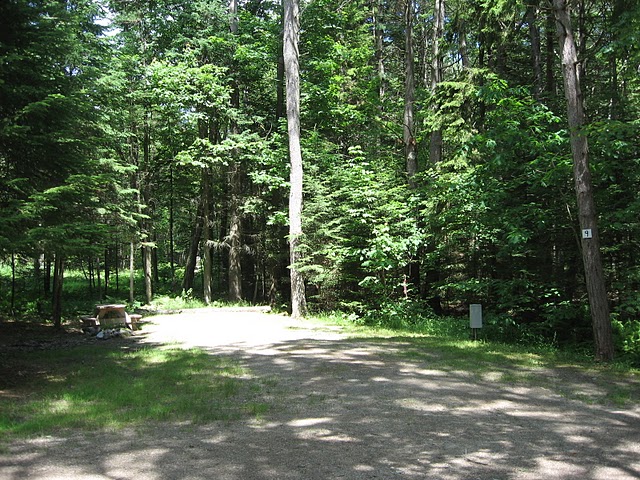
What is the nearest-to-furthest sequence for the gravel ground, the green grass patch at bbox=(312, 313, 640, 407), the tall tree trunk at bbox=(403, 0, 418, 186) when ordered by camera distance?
the gravel ground < the green grass patch at bbox=(312, 313, 640, 407) < the tall tree trunk at bbox=(403, 0, 418, 186)

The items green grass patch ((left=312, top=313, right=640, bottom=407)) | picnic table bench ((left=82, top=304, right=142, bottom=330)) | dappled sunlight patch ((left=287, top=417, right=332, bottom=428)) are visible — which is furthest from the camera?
picnic table bench ((left=82, top=304, right=142, bottom=330))

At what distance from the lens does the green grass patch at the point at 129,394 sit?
18.1 feet

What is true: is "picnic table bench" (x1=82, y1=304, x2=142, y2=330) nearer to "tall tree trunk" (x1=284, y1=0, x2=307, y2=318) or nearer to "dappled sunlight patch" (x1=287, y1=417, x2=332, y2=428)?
"tall tree trunk" (x1=284, y1=0, x2=307, y2=318)

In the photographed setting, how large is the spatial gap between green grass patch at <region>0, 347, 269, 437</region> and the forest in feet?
6.90

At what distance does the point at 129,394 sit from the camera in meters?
6.61

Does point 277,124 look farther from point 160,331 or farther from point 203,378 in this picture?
point 203,378

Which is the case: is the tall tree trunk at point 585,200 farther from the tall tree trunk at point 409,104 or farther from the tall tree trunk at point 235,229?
the tall tree trunk at point 235,229

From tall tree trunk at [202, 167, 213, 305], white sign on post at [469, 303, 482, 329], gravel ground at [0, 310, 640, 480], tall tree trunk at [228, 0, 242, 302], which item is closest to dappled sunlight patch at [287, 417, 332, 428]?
gravel ground at [0, 310, 640, 480]

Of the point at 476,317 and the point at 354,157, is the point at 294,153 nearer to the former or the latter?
the point at 354,157

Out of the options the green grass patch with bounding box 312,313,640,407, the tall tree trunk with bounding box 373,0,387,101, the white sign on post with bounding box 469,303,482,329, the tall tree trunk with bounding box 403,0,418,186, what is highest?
the tall tree trunk with bounding box 373,0,387,101

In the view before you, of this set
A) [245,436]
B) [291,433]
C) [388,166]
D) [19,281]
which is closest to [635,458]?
[291,433]

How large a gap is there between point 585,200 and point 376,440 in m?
7.07

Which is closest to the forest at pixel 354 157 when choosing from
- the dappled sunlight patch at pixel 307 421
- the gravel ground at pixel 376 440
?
the gravel ground at pixel 376 440

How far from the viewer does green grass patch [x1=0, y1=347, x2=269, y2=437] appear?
18.1 ft
